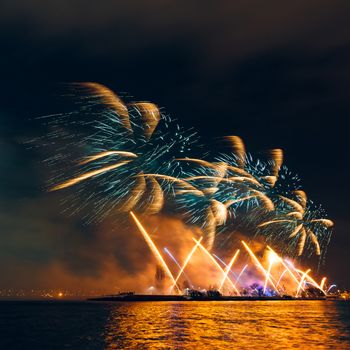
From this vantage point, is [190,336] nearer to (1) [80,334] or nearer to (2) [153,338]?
(2) [153,338]

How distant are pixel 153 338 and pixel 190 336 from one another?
4.93 meters

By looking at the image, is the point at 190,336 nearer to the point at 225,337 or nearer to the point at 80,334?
the point at 225,337

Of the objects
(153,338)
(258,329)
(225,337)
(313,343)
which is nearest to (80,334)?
(153,338)

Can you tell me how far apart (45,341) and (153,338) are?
13.6 m

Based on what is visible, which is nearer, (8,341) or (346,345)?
(346,345)

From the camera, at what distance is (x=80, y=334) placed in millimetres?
62875

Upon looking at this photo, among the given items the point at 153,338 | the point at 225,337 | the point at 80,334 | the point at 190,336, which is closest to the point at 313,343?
the point at 225,337

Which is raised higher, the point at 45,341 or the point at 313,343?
the point at 313,343

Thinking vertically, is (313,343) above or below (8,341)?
above

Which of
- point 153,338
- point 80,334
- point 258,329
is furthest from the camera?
point 258,329

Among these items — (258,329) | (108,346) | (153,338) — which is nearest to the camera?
(108,346)

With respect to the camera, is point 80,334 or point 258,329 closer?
point 80,334

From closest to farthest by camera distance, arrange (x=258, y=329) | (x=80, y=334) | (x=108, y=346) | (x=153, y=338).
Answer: (x=108, y=346), (x=153, y=338), (x=80, y=334), (x=258, y=329)

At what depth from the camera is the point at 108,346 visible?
49125 millimetres
